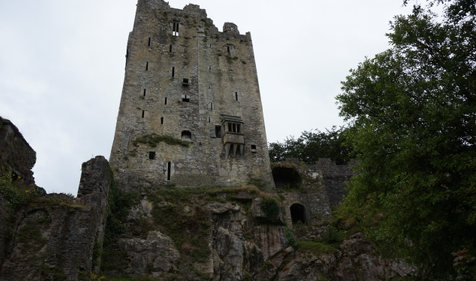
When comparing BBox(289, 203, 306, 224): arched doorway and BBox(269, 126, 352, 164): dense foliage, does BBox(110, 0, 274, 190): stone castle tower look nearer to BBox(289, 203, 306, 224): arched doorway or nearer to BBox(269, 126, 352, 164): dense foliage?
BBox(289, 203, 306, 224): arched doorway

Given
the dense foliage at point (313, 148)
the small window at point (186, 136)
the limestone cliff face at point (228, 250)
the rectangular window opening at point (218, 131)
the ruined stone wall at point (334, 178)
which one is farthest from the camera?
the dense foliage at point (313, 148)

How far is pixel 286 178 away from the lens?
31.1 metres

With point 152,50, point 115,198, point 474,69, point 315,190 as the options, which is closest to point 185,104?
point 152,50

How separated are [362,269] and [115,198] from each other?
14976 mm

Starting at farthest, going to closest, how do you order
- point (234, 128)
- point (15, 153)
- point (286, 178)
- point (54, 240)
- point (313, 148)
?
point (313, 148) → point (286, 178) → point (234, 128) → point (15, 153) → point (54, 240)

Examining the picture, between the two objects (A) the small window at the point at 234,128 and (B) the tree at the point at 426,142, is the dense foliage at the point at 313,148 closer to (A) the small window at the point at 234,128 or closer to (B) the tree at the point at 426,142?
(A) the small window at the point at 234,128

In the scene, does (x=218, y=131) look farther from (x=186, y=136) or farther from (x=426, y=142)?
(x=426, y=142)

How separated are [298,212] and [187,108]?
11797 mm

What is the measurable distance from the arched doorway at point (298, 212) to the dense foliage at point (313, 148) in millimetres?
11155

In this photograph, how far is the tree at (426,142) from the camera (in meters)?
11.8

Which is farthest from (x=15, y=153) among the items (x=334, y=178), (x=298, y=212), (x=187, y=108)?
(x=334, y=178)

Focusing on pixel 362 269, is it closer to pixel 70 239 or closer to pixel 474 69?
pixel 474 69

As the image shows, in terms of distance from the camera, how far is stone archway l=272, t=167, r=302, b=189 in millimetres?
29703

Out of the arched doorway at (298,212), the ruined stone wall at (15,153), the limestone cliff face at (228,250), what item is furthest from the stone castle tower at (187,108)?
the ruined stone wall at (15,153)
